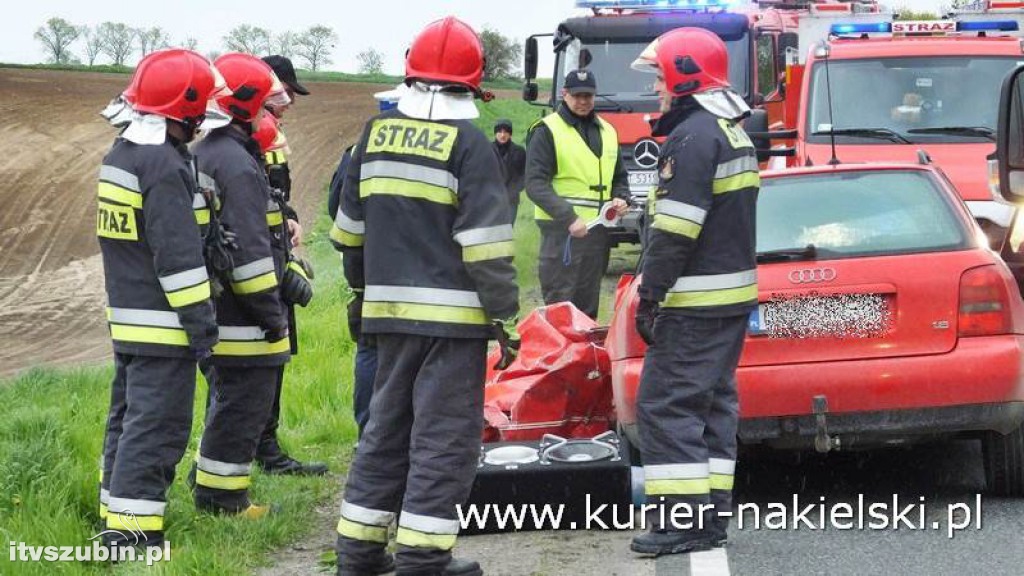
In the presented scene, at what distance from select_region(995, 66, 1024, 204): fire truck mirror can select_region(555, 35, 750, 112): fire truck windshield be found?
7.48 meters

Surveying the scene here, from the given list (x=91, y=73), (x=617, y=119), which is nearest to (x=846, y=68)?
(x=617, y=119)

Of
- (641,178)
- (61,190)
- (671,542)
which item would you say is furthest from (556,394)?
(61,190)

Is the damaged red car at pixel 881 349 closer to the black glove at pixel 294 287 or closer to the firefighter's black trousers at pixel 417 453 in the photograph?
the firefighter's black trousers at pixel 417 453

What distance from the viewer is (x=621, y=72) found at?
580 inches

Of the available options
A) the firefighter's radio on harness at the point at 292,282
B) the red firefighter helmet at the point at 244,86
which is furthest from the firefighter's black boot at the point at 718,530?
the red firefighter helmet at the point at 244,86

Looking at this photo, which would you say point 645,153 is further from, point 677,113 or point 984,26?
point 677,113

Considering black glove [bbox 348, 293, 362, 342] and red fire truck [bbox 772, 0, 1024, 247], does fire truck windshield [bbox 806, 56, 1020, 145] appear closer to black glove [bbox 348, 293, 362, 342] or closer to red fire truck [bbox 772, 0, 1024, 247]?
red fire truck [bbox 772, 0, 1024, 247]

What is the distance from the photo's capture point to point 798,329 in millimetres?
6395

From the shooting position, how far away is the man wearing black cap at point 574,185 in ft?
32.3

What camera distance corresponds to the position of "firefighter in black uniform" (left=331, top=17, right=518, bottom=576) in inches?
213

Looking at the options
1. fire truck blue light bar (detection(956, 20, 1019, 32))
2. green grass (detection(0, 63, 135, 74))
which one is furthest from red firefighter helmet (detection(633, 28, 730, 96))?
green grass (detection(0, 63, 135, 74))

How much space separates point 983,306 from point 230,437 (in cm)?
304

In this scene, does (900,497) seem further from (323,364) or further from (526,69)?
(526,69)

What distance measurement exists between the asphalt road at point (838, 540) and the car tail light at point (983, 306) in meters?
0.71
